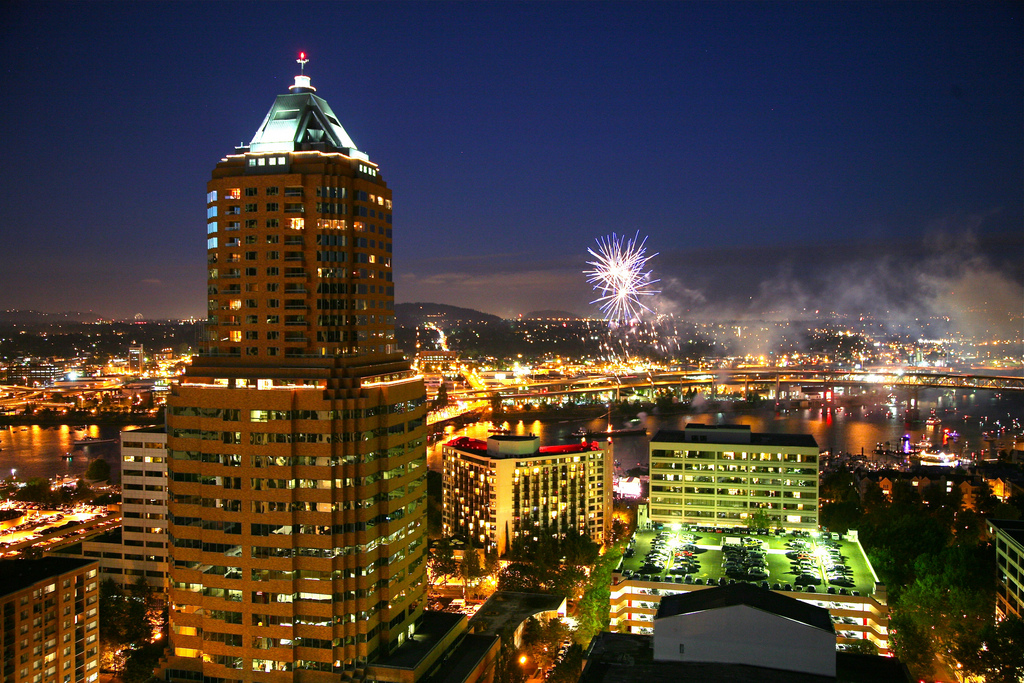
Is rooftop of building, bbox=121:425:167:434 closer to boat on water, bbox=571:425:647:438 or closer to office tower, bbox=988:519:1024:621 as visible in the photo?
office tower, bbox=988:519:1024:621

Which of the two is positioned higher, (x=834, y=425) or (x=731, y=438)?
(x=731, y=438)

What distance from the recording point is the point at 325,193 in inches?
244

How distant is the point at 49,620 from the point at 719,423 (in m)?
21.0

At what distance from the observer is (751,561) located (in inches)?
343

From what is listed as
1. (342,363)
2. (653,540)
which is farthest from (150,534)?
(653,540)

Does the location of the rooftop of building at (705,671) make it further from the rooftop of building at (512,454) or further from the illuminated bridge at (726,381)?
the illuminated bridge at (726,381)

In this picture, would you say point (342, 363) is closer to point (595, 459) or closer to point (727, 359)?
point (595, 459)

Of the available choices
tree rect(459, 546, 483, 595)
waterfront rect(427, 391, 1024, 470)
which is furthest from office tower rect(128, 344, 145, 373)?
tree rect(459, 546, 483, 595)

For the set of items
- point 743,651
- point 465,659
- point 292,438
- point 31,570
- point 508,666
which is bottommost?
point 508,666

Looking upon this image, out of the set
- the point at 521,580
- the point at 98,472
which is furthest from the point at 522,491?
the point at 98,472

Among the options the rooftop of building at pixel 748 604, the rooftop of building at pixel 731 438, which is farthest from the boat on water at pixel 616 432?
the rooftop of building at pixel 748 604

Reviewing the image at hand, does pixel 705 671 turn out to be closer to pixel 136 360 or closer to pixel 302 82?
pixel 302 82

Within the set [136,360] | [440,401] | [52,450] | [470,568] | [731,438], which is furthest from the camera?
[136,360]

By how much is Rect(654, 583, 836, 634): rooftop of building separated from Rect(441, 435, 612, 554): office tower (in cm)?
630
